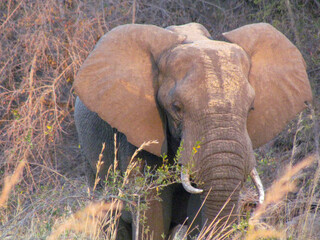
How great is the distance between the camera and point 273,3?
8180 mm

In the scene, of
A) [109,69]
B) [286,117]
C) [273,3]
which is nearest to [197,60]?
[109,69]

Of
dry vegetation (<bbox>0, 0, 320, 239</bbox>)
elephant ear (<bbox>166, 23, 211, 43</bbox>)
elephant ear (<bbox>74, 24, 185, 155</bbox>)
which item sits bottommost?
dry vegetation (<bbox>0, 0, 320, 239</bbox>)

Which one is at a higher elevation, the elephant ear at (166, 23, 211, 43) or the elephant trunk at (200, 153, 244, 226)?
the elephant ear at (166, 23, 211, 43)

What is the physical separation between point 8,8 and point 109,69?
3.33 metres

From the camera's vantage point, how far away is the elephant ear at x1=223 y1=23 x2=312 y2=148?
14.9 ft

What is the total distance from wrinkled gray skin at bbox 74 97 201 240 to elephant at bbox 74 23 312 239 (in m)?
0.01

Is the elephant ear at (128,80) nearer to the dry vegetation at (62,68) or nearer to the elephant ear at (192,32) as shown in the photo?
the elephant ear at (192,32)

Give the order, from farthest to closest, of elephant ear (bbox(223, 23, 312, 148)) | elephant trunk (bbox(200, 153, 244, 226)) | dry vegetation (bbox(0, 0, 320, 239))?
dry vegetation (bbox(0, 0, 320, 239)), elephant ear (bbox(223, 23, 312, 148)), elephant trunk (bbox(200, 153, 244, 226))

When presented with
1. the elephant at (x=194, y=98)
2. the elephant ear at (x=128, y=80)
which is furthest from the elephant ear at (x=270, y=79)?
the elephant ear at (x=128, y=80)

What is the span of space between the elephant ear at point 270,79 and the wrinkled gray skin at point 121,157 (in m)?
0.71

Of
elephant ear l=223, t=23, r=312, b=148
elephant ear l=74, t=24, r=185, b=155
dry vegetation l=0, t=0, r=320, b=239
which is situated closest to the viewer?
elephant ear l=74, t=24, r=185, b=155

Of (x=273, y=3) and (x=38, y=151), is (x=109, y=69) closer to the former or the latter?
(x=38, y=151)

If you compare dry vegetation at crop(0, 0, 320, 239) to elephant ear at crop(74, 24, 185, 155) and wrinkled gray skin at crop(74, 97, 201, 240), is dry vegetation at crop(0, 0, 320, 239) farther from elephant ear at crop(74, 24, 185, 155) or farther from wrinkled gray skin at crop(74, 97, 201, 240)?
elephant ear at crop(74, 24, 185, 155)

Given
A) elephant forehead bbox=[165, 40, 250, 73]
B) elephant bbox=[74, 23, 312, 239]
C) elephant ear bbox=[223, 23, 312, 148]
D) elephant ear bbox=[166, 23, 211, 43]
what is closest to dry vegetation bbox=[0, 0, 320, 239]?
elephant ear bbox=[223, 23, 312, 148]
